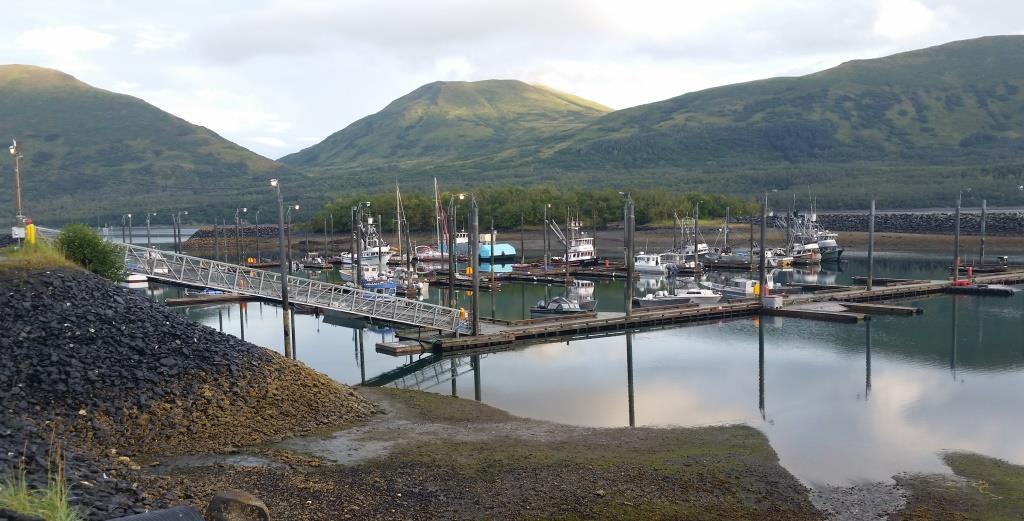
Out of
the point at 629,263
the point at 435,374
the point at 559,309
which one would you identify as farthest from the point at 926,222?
the point at 435,374

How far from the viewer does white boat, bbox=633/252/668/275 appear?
91.1 meters

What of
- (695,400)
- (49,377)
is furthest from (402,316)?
(49,377)

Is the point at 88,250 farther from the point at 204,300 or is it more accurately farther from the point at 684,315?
the point at 684,315

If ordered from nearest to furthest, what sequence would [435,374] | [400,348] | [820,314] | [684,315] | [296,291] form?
[435,374] < [400,348] < [296,291] < [820,314] < [684,315]

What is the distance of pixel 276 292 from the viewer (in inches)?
1864

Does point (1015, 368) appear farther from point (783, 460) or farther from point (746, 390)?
point (783, 460)

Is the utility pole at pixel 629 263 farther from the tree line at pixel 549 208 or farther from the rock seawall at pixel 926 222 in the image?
the rock seawall at pixel 926 222

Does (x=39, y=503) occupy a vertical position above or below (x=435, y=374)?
above

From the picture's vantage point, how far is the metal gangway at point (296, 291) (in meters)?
43.3

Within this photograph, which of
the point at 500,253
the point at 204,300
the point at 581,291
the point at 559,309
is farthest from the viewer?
the point at 500,253

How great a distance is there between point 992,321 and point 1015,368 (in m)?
15.0

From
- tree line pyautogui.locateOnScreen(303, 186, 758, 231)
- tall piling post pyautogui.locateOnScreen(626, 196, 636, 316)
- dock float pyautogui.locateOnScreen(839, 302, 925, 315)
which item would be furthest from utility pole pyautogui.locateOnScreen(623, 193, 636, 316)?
tree line pyautogui.locateOnScreen(303, 186, 758, 231)

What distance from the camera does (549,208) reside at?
13975 cm

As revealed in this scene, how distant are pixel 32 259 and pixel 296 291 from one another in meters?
18.0
